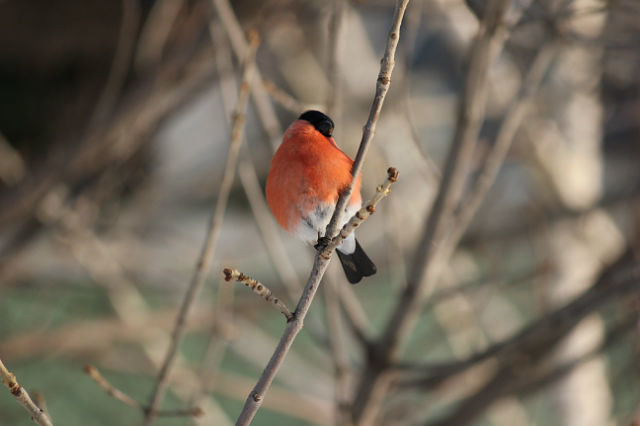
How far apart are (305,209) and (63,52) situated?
318 centimetres

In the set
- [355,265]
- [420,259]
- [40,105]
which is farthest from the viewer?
[40,105]

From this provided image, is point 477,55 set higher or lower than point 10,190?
higher

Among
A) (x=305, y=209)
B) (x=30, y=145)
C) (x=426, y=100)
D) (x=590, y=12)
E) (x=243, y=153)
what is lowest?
(x=305, y=209)

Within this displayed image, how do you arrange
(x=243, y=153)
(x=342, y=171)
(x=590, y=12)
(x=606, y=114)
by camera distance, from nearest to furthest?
(x=342, y=171) → (x=590, y=12) → (x=243, y=153) → (x=606, y=114)

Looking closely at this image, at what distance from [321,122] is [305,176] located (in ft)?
0.38

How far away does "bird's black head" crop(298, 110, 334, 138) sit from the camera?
1.33 m

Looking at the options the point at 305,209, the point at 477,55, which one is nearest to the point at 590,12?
the point at 477,55

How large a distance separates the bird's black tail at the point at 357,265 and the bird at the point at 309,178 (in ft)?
0.52

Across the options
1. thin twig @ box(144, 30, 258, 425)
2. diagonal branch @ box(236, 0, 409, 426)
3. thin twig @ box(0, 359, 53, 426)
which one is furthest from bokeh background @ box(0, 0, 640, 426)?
thin twig @ box(0, 359, 53, 426)

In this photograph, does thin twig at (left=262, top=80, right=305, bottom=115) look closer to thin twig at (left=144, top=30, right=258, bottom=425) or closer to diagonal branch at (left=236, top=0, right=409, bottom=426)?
thin twig at (left=144, top=30, right=258, bottom=425)

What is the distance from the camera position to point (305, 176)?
1.34 meters

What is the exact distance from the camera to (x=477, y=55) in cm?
181

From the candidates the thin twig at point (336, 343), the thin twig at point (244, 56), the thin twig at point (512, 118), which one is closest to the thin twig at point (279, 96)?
the thin twig at point (244, 56)

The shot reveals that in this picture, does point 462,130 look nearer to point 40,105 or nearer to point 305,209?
point 305,209
